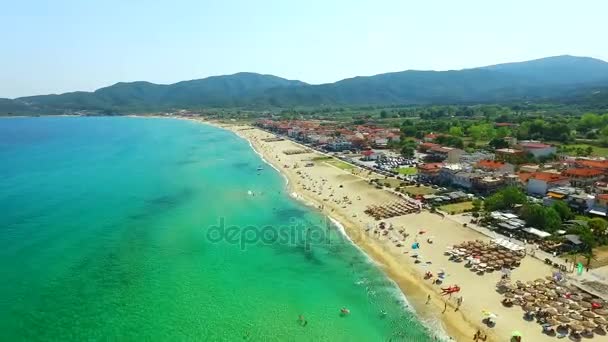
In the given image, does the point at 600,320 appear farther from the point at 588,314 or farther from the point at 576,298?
the point at 576,298

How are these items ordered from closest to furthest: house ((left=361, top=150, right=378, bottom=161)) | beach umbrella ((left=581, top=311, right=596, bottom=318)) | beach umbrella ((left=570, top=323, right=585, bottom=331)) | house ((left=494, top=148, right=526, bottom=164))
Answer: beach umbrella ((left=570, top=323, right=585, bottom=331)) < beach umbrella ((left=581, top=311, right=596, bottom=318)) < house ((left=494, top=148, right=526, bottom=164)) < house ((left=361, top=150, right=378, bottom=161))

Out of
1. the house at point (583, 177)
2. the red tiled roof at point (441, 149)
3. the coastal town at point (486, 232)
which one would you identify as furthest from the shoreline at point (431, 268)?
the house at point (583, 177)

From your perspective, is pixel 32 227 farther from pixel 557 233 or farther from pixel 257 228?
pixel 557 233

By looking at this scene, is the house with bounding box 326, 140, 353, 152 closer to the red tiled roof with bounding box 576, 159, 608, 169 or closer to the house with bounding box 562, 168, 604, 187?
the red tiled roof with bounding box 576, 159, 608, 169

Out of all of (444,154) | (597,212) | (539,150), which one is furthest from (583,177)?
(444,154)

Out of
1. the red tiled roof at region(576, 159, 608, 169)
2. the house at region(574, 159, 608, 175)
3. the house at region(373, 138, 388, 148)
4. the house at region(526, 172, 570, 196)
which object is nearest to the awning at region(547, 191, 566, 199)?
the house at region(526, 172, 570, 196)

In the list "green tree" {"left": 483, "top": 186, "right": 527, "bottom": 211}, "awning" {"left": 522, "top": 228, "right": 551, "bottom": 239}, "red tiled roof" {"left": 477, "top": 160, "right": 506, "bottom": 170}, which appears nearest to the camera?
"awning" {"left": 522, "top": 228, "right": 551, "bottom": 239}

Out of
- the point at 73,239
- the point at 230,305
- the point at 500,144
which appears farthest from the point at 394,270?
the point at 500,144

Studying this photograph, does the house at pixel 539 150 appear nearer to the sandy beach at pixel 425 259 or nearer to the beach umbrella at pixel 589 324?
the sandy beach at pixel 425 259
